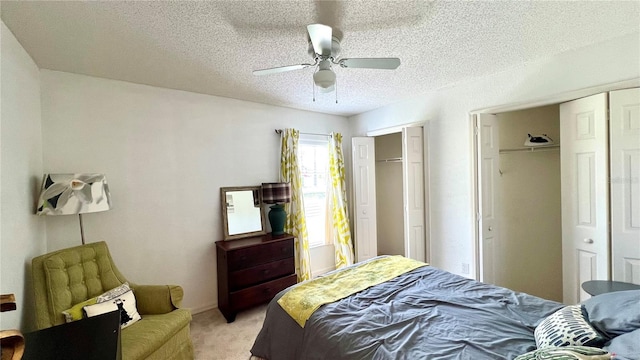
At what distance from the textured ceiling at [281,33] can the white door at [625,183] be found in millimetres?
565

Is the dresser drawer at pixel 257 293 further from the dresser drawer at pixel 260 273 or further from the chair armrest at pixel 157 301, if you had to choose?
the chair armrest at pixel 157 301

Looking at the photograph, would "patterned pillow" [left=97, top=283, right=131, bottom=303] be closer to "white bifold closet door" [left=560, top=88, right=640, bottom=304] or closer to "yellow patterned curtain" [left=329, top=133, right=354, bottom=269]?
"yellow patterned curtain" [left=329, top=133, right=354, bottom=269]

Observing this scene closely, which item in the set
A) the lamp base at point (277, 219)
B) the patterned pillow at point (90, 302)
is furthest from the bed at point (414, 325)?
the lamp base at point (277, 219)

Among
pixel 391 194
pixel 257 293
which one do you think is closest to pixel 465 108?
pixel 391 194

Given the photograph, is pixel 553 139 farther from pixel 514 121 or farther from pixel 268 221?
pixel 268 221

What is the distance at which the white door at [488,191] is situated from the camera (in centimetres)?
273

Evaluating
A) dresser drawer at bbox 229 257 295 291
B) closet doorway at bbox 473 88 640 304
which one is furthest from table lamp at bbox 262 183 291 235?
closet doorway at bbox 473 88 640 304

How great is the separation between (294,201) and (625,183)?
318 centimetres

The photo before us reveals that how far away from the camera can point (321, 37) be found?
1.52 m

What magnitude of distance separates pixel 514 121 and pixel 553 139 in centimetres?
43

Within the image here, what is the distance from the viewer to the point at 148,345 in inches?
65.2

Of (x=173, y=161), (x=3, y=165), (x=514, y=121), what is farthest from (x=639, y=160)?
(x=3, y=165)

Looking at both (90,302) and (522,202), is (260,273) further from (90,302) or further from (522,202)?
(522,202)

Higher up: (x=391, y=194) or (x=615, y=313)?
(x=391, y=194)
